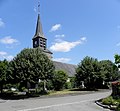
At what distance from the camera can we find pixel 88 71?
1831 inches

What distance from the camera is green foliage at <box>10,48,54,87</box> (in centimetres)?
3288

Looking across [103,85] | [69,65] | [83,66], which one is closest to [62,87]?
[83,66]

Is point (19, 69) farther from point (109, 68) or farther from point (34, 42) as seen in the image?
point (34, 42)

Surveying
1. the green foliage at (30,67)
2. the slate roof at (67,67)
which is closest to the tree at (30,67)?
the green foliage at (30,67)

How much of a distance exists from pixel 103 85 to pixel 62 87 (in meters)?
11.4

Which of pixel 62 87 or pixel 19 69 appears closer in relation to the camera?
pixel 19 69

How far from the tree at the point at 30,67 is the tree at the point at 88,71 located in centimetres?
1310

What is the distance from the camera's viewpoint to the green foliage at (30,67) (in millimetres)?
32875

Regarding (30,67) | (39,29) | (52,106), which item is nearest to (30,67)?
(30,67)

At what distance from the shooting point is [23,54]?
115ft

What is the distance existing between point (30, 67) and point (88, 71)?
17.0 m

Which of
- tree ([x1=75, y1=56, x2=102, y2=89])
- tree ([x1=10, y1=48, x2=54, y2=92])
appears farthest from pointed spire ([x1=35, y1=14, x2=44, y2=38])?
tree ([x1=10, y1=48, x2=54, y2=92])

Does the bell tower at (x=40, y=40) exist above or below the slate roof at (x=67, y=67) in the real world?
above

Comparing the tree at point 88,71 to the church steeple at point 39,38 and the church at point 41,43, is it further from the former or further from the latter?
the church steeple at point 39,38
